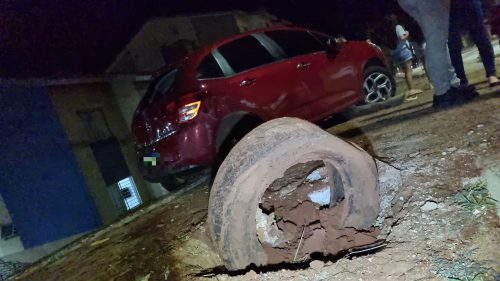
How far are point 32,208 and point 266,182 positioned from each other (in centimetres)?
970

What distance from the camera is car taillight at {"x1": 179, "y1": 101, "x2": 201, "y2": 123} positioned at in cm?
409

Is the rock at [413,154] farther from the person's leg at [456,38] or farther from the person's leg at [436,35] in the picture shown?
the person's leg at [456,38]

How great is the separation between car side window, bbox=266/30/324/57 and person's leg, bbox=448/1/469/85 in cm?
170

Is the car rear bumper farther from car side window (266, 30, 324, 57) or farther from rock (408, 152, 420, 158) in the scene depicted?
rock (408, 152, 420, 158)

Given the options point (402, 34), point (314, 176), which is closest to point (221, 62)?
point (314, 176)

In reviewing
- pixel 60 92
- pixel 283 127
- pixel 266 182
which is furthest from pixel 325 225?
pixel 60 92

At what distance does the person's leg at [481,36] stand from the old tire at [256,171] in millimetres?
3045

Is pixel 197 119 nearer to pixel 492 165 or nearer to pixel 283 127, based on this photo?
pixel 283 127

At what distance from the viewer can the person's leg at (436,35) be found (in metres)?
3.81

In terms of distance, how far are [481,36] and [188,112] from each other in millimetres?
3654

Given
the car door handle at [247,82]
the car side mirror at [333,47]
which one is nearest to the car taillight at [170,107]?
the car door handle at [247,82]

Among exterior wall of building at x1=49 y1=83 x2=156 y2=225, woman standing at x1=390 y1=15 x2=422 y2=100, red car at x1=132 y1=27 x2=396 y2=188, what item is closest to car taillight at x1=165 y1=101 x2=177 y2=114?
Answer: red car at x1=132 y1=27 x2=396 y2=188

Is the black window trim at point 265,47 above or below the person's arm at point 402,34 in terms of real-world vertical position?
above

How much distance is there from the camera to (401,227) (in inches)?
81.4
